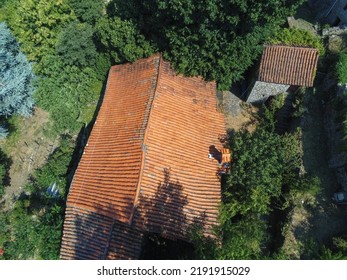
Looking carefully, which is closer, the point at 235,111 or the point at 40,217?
A: the point at 40,217

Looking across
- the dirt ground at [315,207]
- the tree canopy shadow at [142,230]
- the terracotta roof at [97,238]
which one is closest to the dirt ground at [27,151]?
the tree canopy shadow at [142,230]

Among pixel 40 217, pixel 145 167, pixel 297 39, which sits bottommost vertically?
pixel 40 217

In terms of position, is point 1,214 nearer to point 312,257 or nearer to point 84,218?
point 84,218

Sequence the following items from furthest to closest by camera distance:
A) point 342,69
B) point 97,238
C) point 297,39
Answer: point 297,39 < point 342,69 < point 97,238

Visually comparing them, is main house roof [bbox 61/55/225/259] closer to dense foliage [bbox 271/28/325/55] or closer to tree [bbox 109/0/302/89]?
tree [bbox 109/0/302/89]

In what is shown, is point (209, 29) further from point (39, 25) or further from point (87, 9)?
point (39, 25)

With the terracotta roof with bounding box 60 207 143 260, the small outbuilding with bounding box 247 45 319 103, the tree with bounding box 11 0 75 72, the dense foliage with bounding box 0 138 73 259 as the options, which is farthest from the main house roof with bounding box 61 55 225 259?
the tree with bounding box 11 0 75 72

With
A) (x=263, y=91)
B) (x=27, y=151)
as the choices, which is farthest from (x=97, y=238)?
(x=263, y=91)
